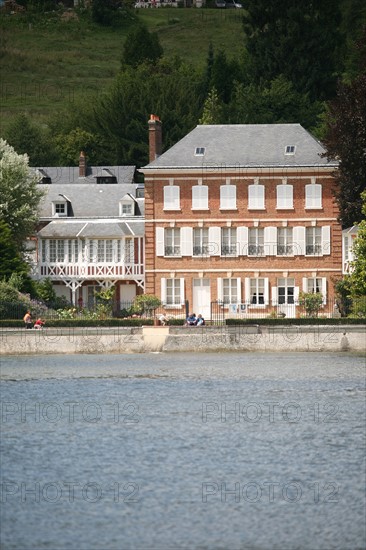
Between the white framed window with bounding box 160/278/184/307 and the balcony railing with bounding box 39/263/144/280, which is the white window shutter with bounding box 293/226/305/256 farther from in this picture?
the balcony railing with bounding box 39/263/144/280

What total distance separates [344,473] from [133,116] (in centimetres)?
9078

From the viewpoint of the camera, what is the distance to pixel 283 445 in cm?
4275

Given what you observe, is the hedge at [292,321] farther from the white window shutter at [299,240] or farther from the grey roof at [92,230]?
the grey roof at [92,230]

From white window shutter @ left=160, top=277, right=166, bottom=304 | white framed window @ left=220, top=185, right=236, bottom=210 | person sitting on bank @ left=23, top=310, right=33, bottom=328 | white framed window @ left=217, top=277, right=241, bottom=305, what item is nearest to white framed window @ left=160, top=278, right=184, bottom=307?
white window shutter @ left=160, top=277, right=166, bottom=304

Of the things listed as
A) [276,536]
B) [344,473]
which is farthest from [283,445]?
[276,536]

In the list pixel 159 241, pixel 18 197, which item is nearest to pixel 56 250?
pixel 18 197

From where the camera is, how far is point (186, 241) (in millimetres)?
88562

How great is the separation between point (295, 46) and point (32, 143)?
74.5ft

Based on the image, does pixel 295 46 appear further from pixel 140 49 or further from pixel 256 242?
pixel 256 242

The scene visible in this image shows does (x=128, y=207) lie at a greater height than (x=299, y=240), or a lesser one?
greater

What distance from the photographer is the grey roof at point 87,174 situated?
4183 inches

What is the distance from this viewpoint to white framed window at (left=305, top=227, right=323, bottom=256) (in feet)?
288

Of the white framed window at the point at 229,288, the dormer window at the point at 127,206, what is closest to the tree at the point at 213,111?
the dormer window at the point at 127,206

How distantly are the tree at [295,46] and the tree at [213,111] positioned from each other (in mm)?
4797
